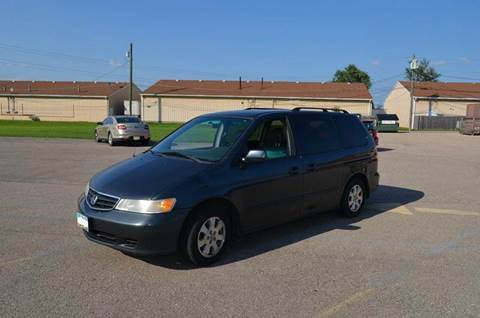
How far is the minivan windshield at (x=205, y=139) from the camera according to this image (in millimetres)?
5484

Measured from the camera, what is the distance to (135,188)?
472 cm

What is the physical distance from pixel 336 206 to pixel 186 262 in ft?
9.02

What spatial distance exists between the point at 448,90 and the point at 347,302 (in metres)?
63.7

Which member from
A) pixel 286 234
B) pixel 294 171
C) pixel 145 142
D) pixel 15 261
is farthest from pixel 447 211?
pixel 145 142

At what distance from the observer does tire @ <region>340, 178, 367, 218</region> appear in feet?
23.0

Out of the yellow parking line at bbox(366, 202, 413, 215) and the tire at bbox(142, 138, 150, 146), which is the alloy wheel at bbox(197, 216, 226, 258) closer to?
the yellow parking line at bbox(366, 202, 413, 215)

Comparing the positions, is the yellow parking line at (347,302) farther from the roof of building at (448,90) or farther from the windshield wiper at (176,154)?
the roof of building at (448,90)

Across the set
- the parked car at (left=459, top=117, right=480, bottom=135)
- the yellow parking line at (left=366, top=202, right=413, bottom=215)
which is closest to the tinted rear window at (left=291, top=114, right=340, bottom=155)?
the yellow parking line at (left=366, top=202, right=413, bottom=215)

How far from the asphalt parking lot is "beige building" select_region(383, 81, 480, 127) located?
1988 inches

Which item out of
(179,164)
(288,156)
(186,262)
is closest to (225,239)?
(186,262)

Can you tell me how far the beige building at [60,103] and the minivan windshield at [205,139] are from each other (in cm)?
5645

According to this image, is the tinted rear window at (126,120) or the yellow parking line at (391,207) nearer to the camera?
the yellow parking line at (391,207)

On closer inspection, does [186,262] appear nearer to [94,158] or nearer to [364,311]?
[364,311]

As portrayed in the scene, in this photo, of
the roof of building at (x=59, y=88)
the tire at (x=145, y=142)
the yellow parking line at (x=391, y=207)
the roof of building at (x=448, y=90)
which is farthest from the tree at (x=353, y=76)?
A: the yellow parking line at (x=391, y=207)
